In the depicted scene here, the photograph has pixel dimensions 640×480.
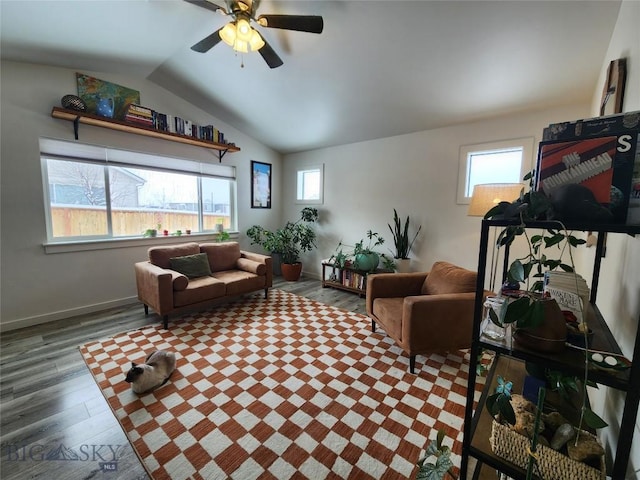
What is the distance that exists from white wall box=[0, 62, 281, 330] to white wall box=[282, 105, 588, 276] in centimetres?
290

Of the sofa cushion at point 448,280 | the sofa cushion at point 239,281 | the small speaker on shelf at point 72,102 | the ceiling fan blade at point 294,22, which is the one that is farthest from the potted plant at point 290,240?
the ceiling fan blade at point 294,22

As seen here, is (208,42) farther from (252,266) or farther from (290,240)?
(290,240)

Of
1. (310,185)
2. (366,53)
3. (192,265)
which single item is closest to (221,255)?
(192,265)

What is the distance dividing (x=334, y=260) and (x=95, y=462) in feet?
10.5

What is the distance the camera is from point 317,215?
480cm

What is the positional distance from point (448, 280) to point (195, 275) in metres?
2.83

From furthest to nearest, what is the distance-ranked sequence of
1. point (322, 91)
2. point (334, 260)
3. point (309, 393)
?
point (334, 260)
point (322, 91)
point (309, 393)

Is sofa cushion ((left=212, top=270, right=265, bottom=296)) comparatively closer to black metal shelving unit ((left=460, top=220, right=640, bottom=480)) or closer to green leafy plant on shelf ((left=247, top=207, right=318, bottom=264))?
green leafy plant on shelf ((left=247, top=207, right=318, bottom=264))

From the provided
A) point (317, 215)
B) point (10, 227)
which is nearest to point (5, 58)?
point (10, 227)

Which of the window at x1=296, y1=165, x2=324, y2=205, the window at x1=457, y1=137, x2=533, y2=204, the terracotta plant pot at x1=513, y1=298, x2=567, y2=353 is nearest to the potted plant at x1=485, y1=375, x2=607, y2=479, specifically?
the terracotta plant pot at x1=513, y1=298, x2=567, y2=353

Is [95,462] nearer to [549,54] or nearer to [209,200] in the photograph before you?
[209,200]

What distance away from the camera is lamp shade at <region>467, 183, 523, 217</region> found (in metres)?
2.11

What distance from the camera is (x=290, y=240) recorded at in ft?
15.7

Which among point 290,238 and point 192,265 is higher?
point 290,238
